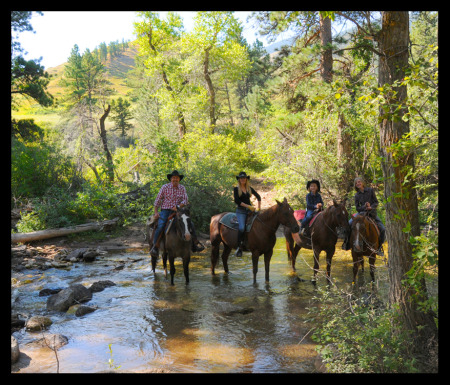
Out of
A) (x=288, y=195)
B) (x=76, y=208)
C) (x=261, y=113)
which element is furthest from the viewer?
(x=261, y=113)

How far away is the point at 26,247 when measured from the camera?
14.2m

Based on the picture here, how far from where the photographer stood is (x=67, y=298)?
8.58 metres

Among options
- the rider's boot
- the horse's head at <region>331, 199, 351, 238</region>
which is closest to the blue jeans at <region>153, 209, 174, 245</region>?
the rider's boot

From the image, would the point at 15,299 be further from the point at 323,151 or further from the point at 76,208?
the point at 323,151

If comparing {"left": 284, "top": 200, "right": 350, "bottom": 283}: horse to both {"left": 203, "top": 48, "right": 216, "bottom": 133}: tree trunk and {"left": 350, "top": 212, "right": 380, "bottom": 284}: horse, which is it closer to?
{"left": 350, "top": 212, "right": 380, "bottom": 284}: horse

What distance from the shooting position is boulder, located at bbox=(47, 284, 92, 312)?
8.48 metres

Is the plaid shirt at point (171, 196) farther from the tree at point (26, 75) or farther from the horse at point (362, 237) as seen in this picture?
the tree at point (26, 75)

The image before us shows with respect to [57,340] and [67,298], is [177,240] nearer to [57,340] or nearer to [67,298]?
[67,298]

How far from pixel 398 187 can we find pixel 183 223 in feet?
18.9

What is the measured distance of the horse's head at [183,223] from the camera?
31.7ft

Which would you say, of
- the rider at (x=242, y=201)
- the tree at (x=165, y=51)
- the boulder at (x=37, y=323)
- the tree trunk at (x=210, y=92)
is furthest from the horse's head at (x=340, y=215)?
the tree at (x=165, y=51)

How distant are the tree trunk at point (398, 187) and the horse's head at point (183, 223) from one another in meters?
5.38

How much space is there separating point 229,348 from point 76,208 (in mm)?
12951
